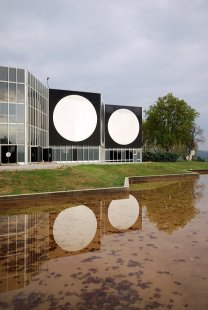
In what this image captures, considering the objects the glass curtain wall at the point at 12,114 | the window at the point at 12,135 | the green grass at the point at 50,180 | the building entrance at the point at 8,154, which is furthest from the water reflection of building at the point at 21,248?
the window at the point at 12,135

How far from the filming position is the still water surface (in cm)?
564

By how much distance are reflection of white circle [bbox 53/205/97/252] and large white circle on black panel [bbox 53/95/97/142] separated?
27843mm

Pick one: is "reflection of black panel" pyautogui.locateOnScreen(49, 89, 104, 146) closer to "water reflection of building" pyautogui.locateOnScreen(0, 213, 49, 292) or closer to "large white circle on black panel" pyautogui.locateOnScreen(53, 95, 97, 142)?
"large white circle on black panel" pyautogui.locateOnScreen(53, 95, 97, 142)

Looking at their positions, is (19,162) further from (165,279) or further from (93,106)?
(165,279)

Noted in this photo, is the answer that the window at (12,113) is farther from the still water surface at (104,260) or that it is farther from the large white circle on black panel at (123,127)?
the large white circle on black panel at (123,127)

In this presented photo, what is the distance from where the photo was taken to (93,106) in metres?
42.8

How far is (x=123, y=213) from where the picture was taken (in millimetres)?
13656

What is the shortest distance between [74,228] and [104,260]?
3580 mm

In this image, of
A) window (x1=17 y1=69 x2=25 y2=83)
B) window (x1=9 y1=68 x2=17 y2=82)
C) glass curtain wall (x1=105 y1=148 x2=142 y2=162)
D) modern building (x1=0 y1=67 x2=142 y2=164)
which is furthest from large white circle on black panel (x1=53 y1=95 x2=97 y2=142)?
window (x1=9 y1=68 x2=17 y2=82)

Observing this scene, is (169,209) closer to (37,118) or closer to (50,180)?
(50,180)

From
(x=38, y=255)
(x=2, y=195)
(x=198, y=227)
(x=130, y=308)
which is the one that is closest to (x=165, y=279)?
(x=130, y=308)

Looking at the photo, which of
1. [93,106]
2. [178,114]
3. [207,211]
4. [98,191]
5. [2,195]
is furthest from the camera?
[178,114]

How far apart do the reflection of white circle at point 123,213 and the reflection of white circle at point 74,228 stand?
35.1 inches

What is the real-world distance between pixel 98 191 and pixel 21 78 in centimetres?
1900
